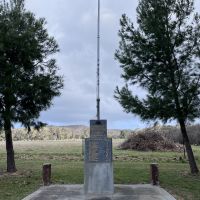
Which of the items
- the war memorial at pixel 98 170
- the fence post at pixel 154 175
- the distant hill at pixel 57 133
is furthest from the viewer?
the distant hill at pixel 57 133

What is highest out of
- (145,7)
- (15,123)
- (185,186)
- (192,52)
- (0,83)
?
(145,7)

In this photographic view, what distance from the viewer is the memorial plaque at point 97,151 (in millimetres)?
15242

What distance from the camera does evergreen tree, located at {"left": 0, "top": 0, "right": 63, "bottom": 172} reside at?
2088 centimetres

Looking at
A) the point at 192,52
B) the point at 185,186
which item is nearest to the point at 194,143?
the point at 192,52

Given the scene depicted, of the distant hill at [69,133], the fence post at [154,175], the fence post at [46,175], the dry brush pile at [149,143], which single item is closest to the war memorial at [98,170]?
the fence post at [154,175]

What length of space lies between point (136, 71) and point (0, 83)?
5596 millimetres

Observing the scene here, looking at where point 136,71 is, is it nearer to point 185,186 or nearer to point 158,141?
point 185,186

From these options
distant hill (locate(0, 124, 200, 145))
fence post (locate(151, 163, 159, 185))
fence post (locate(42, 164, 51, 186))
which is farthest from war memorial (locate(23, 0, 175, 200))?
distant hill (locate(0, 124, 200, 145))

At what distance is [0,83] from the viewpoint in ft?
67.8

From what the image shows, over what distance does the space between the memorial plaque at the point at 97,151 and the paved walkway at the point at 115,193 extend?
1066mm

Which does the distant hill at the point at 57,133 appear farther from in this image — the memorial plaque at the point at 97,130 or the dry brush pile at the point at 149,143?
the memorial plaque at the point at 97,130

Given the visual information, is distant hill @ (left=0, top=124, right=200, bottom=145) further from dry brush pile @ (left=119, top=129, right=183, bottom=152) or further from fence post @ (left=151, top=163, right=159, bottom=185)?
fence post @ (left=151, top=163, right=159, bottom=185)

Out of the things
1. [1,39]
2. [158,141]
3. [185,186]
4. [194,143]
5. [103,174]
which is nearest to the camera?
[103,174]

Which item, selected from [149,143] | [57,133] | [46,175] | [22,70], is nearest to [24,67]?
[22,70]
